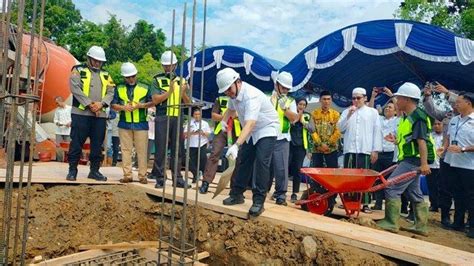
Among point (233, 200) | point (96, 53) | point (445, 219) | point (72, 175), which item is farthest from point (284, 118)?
point (72, 175)

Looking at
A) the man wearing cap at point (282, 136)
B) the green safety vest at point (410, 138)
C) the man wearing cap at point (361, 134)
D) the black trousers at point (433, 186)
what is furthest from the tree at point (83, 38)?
the green safety vest at point (410, 138)

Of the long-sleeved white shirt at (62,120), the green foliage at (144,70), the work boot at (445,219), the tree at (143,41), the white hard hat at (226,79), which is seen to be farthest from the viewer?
the tree at (143,41)

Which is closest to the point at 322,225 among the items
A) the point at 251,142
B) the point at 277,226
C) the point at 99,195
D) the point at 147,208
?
the point at 277,226

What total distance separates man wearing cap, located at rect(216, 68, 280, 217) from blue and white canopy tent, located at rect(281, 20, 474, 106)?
3565 mm

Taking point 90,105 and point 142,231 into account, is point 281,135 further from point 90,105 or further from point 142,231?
point 90,105

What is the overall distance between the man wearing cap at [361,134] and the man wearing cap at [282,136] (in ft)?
2.64

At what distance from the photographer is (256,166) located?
4.41 m

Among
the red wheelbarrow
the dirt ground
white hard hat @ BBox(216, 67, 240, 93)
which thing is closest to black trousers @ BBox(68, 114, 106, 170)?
the dirt ground

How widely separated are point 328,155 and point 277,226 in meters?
2.17

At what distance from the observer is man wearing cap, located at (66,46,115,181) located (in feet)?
17.5

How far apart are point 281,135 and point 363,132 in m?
1.20

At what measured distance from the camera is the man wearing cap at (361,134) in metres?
5.65

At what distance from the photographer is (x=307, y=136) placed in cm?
624

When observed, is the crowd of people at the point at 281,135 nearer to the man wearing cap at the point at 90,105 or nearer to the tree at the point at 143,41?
the man wearing cap at the point at 90,105
